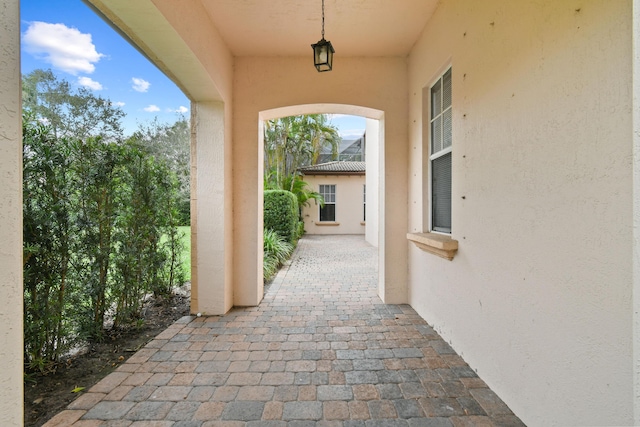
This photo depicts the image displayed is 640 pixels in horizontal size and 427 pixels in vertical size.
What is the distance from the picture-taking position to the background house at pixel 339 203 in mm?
14477

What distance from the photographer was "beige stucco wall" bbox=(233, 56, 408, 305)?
13.8ft

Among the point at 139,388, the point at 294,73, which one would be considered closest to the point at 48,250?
the point at 139,388

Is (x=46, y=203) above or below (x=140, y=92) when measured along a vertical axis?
below

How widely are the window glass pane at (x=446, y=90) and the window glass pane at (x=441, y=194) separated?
0.59 meters

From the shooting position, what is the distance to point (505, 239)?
208 cm

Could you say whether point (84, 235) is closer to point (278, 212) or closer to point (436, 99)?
point (436, 99)

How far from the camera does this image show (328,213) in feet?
48.1

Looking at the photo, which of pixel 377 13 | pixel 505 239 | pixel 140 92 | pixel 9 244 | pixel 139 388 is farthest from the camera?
pixel 140 92

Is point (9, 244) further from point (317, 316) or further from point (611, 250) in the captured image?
point (317, 316)

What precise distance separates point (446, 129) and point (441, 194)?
759 millimetres

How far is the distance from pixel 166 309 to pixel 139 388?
187 centimetres

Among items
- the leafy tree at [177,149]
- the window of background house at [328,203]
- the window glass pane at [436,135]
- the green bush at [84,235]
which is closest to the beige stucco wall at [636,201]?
the window glass pane at [436,135]

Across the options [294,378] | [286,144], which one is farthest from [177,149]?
[286,144]

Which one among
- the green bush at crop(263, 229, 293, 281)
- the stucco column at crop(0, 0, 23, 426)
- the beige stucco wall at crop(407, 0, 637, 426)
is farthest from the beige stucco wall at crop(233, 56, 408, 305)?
the stucco column at crop(0, 0, 23, 426)
